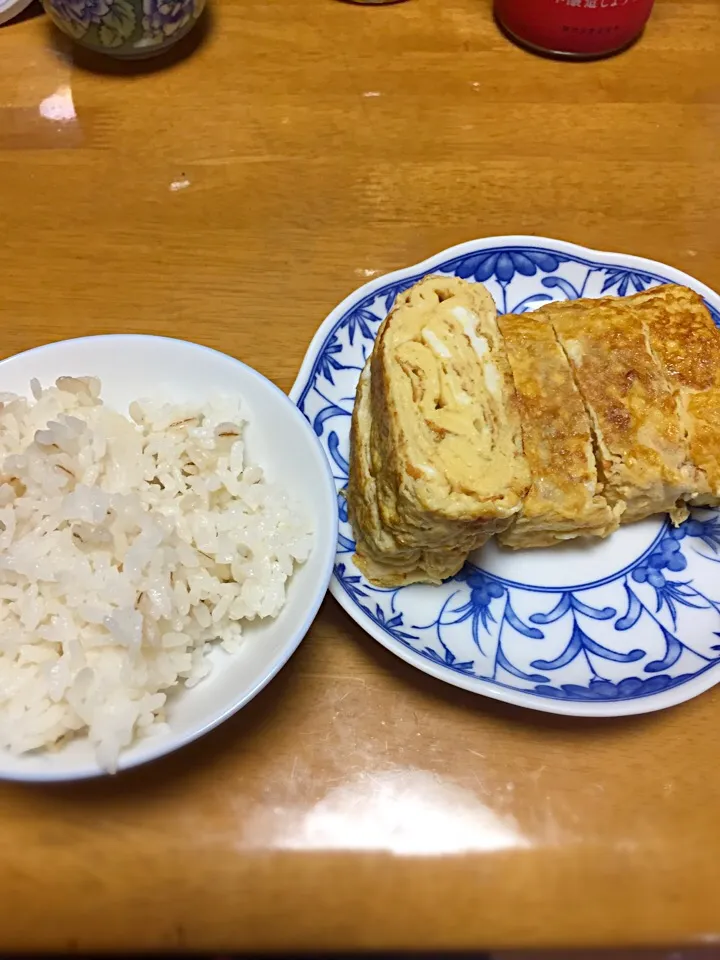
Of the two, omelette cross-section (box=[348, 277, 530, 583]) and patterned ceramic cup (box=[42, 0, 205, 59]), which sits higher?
patterned ceramic cup (box=[42, 0, 205, 59])

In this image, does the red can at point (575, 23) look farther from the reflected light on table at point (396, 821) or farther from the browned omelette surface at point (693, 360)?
the reflected light on table at point (396, 821)

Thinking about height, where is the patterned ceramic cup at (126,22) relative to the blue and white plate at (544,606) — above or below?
above

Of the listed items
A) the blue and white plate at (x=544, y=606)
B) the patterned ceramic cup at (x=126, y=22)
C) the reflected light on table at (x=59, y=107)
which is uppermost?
the patterned ceramic cup at (x=126, y=22)

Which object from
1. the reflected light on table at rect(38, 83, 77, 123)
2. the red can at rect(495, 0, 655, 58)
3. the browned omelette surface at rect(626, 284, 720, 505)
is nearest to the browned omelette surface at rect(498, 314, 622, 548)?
the browned omelette surface at rect(626, 284, 720, 505)

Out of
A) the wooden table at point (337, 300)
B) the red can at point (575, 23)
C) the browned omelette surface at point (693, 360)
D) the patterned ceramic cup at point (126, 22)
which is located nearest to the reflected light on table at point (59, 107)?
the wooden table at point (337, 300)

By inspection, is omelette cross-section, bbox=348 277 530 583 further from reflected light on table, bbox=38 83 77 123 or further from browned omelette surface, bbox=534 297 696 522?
reflected light on table, bbox=38 83 77 123

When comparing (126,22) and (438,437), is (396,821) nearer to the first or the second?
(438,437)
